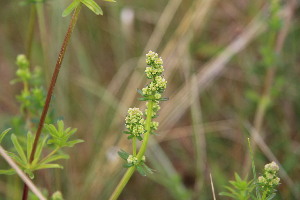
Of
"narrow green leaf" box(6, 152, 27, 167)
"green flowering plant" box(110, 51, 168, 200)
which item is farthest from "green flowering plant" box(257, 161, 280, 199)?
"narrow green leaf" box(6, 152, 27, 167)

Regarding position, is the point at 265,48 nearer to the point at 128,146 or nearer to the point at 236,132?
the point at 236,132

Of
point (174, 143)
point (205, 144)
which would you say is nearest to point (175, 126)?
point (174, 143)

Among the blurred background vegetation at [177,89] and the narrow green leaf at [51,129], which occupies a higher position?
the blurred background vegetation at [177,89]

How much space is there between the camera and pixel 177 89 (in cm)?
352

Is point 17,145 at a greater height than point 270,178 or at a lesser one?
greater

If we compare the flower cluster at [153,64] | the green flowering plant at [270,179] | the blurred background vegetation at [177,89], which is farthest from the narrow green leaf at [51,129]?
the blurred background vegetation at [177,89]

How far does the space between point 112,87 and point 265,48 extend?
1.15 m

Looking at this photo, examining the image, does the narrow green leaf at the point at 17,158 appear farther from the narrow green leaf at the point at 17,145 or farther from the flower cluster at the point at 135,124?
the flower cluster at the point at 135,124

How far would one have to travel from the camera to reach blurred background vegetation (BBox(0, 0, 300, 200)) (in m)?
2.94

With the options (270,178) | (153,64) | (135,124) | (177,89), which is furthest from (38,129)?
(177,89)

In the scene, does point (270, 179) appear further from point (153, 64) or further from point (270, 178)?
point (153, 64)

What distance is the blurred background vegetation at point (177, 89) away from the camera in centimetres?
294

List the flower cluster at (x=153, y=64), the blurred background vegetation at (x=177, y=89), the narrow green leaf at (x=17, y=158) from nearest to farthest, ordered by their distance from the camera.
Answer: the flower cluster at (x=153, y=64) → the narrow green leaf at (x=17, y=158) → the blurred background vegetation at (x=177, y=89)

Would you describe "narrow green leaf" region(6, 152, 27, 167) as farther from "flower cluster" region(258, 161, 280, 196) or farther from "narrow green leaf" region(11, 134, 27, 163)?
"flower cluster" region(258, 161, 280, 196)
